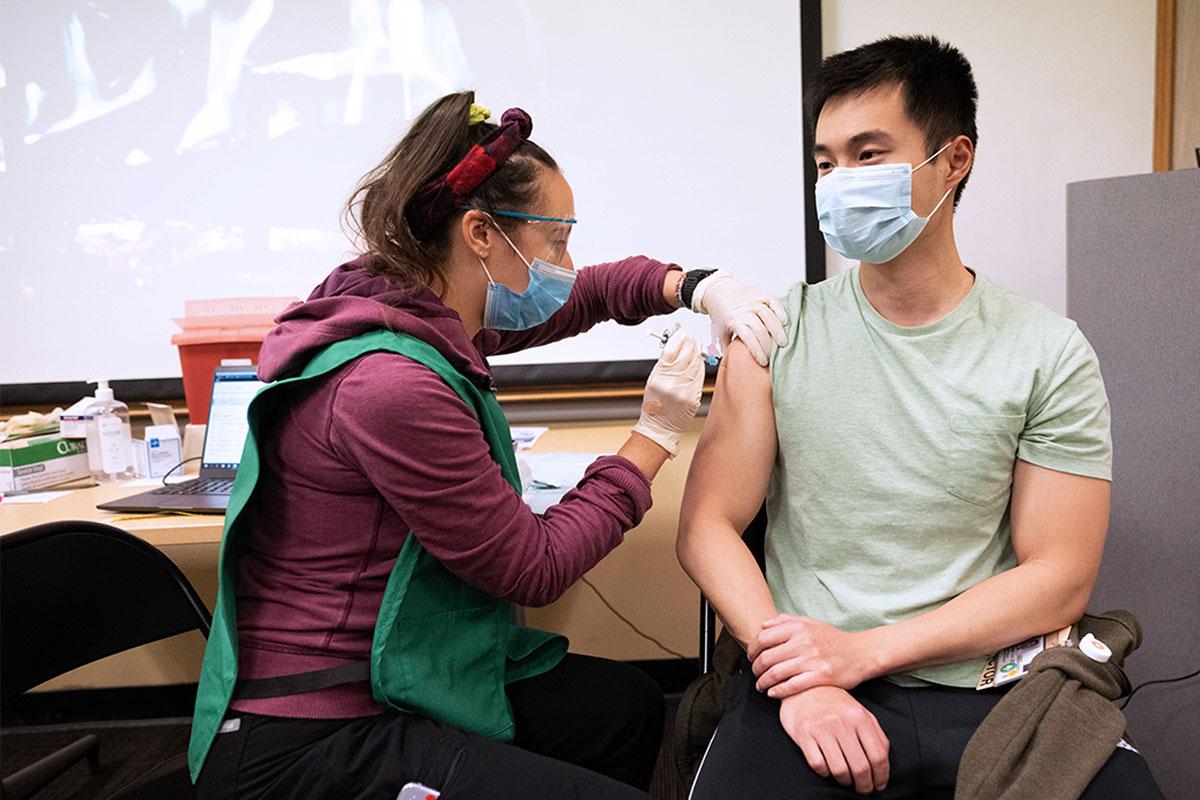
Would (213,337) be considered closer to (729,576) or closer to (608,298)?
(608,298)

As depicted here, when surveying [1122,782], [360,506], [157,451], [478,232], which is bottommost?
[1122,782]

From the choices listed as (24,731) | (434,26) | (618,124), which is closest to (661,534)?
(618,124)

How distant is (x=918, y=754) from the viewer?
1053 millimetres

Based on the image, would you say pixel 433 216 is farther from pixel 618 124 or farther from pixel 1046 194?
pixel 1046 194

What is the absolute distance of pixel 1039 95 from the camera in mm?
2260

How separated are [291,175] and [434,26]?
0.56 m

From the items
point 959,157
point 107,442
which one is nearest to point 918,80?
point 959,157

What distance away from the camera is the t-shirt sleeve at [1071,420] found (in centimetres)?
114

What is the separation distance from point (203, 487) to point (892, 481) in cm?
135

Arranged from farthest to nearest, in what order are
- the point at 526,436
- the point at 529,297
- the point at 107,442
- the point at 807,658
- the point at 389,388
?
the point at 526,436, the point at 107,442, the point at 529,297, the point at 807,658, the point at 389,388

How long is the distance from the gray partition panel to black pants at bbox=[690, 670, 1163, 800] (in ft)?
2.60

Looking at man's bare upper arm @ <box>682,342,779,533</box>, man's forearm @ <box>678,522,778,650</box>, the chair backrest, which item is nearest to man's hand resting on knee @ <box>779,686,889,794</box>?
man's forearm @ <box>678,522,778,650</box>

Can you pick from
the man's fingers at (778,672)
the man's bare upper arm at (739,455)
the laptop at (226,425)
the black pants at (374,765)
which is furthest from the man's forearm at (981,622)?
the laptop at (226,425)

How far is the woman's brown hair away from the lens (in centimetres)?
113
